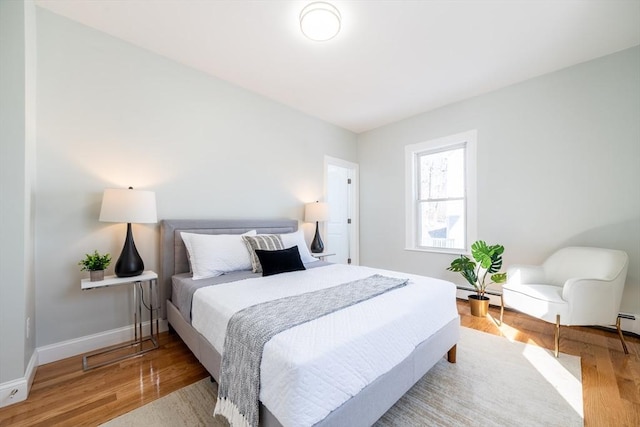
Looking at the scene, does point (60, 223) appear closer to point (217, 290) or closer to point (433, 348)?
point (217, 290)

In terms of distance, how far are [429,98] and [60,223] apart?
4.25 m

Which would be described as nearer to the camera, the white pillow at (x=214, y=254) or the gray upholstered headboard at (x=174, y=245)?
the white pillow at (x=214, y=254)

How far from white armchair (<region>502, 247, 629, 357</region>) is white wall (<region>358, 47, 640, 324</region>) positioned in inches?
12.6

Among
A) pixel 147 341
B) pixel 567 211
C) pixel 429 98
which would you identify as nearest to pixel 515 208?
pixel 567 211

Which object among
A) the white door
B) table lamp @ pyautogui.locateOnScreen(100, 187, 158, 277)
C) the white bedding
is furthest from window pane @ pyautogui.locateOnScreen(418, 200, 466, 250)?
table lamp @ pyautogui.locateOnScreen(100, 187, 158, 277)

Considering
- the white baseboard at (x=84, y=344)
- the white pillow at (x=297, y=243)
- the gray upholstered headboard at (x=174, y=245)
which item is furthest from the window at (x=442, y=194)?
the white baseboard at (x=84, y=344)

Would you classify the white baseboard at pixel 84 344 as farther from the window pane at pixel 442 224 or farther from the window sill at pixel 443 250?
the window pane at pixel 442 224

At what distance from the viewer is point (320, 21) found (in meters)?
2.02

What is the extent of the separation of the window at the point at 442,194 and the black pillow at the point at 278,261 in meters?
2.32

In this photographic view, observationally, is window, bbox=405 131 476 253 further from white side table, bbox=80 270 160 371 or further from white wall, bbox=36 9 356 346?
white side table, bbox=80 270 160 371

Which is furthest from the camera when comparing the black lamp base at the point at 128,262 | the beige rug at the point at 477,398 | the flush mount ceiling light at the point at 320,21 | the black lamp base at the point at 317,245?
the black lamp base at the point at 317,245

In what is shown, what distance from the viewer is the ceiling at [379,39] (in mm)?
1991

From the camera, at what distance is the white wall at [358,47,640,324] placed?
2.48 m

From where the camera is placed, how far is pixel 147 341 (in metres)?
2.36
